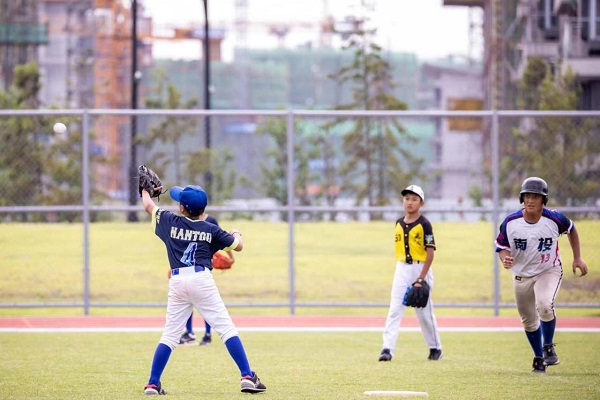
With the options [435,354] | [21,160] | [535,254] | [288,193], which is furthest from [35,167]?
[535,254]

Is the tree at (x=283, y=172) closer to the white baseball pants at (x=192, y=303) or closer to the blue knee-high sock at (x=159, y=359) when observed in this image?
the white baseball pants at (x=192, y=303)

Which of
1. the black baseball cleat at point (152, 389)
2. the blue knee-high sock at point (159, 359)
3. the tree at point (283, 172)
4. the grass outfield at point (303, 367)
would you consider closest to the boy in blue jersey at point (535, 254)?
the grass outfield at point (303, 367)

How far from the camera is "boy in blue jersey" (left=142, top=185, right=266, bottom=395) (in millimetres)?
8375

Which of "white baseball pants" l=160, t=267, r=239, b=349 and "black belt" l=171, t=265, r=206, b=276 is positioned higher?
"black belt" l=171, t=265, r=206, b=276

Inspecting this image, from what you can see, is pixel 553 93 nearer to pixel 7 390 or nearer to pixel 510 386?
pixel 510 386

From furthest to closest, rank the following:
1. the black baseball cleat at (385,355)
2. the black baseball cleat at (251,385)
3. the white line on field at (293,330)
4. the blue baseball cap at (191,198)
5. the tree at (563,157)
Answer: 1. the tree at (563,157)
2. the white line on field at (293,330)
3. the black baseball cleat at (385,355)
4. the black baseball cleat at (251,385)
5. the blue baseball cap at (191,198)

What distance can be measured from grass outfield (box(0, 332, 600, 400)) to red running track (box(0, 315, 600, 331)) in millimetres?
977

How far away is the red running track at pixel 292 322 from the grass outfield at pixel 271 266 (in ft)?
3.67

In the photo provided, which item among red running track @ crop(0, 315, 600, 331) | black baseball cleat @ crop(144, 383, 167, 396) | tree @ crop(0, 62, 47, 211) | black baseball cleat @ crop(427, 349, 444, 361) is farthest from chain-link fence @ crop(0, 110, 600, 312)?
black baseball cleat @ crop(144, 383, 167, 396)

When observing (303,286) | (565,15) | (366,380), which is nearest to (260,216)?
(303,286)

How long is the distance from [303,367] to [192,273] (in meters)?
2.58

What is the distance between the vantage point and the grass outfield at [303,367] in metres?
8.77

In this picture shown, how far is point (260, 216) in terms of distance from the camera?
2056 centimetres

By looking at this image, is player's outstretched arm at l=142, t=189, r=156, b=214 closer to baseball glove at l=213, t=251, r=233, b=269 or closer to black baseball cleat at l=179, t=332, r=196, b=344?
baseball glove at l=213, t=251, r=233, b=269
